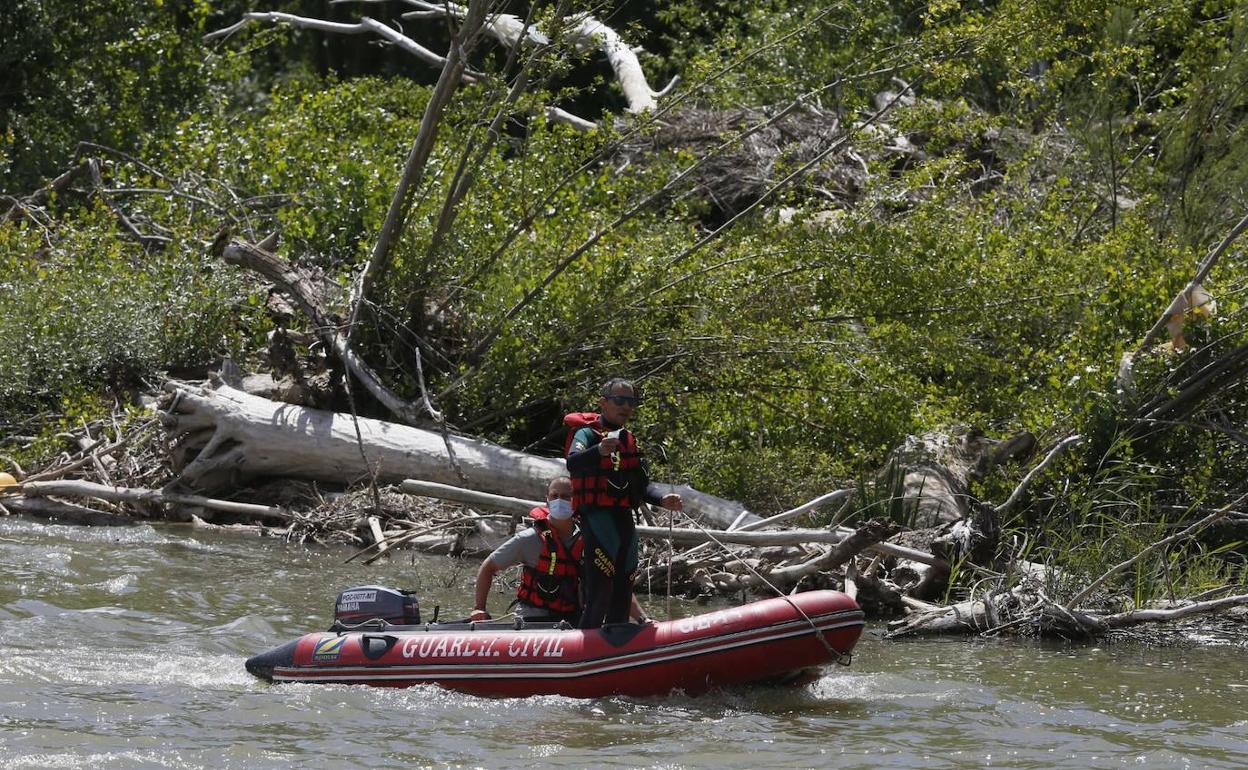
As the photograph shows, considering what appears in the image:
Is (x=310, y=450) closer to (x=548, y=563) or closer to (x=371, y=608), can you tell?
(x=371, y=608)

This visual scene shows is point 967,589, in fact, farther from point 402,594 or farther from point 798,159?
point 798,159

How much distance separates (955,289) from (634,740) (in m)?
6.13

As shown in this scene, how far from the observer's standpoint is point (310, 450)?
11.2 m

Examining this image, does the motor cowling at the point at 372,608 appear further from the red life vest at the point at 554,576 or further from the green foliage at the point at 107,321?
the green foliage at the point at 107,321

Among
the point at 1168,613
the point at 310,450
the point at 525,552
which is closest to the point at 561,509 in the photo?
the point at 525,552

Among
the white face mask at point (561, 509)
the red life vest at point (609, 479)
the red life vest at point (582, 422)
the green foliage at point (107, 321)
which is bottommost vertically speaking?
the white face mask at point (561, 509)

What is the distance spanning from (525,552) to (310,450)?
4329mm

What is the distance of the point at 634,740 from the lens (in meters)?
6.06

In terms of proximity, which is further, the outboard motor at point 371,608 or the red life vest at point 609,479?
the outboard motor at point 371,608

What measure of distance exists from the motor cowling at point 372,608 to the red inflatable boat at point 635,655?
324 mm

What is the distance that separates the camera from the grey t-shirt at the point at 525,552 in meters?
7.29

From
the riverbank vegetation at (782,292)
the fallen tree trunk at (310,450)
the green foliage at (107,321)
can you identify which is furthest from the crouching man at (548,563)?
the green foliage at (107,321)

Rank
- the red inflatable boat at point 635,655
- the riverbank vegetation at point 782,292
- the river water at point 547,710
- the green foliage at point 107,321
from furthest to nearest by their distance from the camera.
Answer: the green foliage at point 107,321, the riverbank vegetation at point 782,292, the red inflatable boat at point 635,655, the river water at point 547,710

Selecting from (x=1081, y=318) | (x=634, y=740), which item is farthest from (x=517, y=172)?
(x=634, y=740)
